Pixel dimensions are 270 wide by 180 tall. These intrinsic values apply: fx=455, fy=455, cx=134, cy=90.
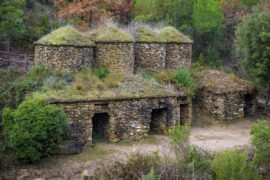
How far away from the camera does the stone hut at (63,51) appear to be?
67.9ft

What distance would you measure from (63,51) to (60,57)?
306 mm

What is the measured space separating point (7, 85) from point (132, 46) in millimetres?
6472

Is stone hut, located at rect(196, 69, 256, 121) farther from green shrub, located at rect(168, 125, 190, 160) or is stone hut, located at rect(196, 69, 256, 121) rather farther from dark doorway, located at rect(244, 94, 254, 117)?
green shrub, located at rect(168, 125, 190, 160)

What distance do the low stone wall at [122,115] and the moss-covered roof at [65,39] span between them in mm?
3655

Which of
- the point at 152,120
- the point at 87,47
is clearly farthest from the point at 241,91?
the point at 87,47

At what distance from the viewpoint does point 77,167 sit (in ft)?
53.3

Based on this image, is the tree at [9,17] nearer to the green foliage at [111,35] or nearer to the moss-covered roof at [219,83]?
the green foliage at [111,35]

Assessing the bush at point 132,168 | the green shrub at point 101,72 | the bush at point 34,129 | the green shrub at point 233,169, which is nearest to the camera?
the green shrub at point 233,169

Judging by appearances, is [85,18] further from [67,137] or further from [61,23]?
[67,137]

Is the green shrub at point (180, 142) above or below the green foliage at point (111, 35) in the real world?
below

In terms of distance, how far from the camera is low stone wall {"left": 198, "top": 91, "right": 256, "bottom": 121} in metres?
23.2

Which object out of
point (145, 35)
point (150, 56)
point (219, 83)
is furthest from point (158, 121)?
point (145, 35)

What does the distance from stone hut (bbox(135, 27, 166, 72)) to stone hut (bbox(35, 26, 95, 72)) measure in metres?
3.53

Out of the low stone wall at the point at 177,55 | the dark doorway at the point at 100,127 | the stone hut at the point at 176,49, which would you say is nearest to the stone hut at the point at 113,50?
the dark doorway at the point at 100,127
